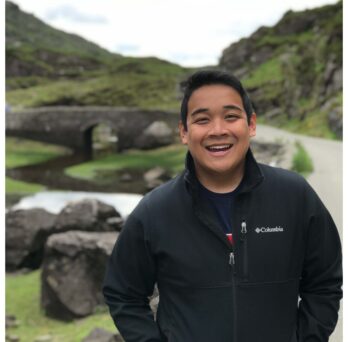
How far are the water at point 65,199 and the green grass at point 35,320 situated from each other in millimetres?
12757

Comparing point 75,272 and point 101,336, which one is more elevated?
point 75,272

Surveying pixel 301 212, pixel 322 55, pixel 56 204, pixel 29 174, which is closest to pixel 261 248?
pixel 301 212

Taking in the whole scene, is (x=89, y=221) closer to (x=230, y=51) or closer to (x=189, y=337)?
(x=189, y=337)

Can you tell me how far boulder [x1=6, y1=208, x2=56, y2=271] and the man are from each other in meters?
16.4

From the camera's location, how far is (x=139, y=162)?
48000 millimetres

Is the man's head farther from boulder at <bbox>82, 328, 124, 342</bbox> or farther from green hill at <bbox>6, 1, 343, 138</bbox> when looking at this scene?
green hill at <bbox>6, 1, 343, 138</bbox>

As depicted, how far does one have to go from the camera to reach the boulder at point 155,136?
174 feet

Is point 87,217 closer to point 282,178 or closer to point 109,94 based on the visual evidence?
point 282,178

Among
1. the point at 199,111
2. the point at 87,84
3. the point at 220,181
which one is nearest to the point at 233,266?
the point at 220,181

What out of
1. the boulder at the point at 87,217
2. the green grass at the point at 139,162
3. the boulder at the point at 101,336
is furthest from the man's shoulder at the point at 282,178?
the green grass at the point at 139,162

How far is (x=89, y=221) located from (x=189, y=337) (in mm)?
14042

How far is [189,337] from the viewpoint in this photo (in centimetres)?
304

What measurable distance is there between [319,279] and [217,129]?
3.53 feet

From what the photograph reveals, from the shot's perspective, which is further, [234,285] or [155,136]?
[155,136]
